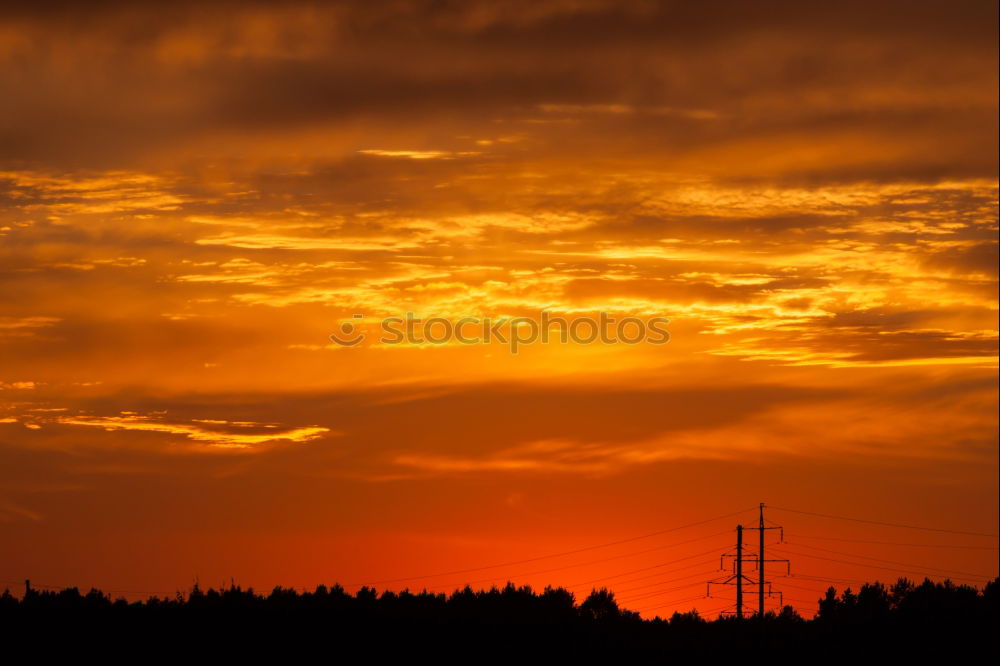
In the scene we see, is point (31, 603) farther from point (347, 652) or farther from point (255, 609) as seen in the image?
point (347, 652)

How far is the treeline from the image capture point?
89.7 metres

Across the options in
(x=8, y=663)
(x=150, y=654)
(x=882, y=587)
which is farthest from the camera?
(x=882, y=587)

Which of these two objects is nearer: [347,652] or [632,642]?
[347,652]

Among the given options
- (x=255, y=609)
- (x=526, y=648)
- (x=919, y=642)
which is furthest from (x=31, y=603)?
(x=919, y=642)

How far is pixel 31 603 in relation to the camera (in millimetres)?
94250

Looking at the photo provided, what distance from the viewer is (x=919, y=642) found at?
9306 cm

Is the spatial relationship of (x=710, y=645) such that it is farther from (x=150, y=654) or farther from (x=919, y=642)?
(x=150, y=654)

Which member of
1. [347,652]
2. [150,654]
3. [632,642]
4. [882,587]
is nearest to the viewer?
[150,654]

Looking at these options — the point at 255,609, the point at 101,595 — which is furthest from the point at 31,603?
the point at 255,609

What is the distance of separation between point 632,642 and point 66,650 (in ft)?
131

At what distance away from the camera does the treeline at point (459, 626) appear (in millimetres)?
89688

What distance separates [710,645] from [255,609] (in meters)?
30.4

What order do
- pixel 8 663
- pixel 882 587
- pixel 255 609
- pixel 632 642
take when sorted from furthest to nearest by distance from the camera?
pixel 882 587 < pixel 632 642 < pixel 255 609 < pixel 8 663

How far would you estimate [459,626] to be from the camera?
330 ft
